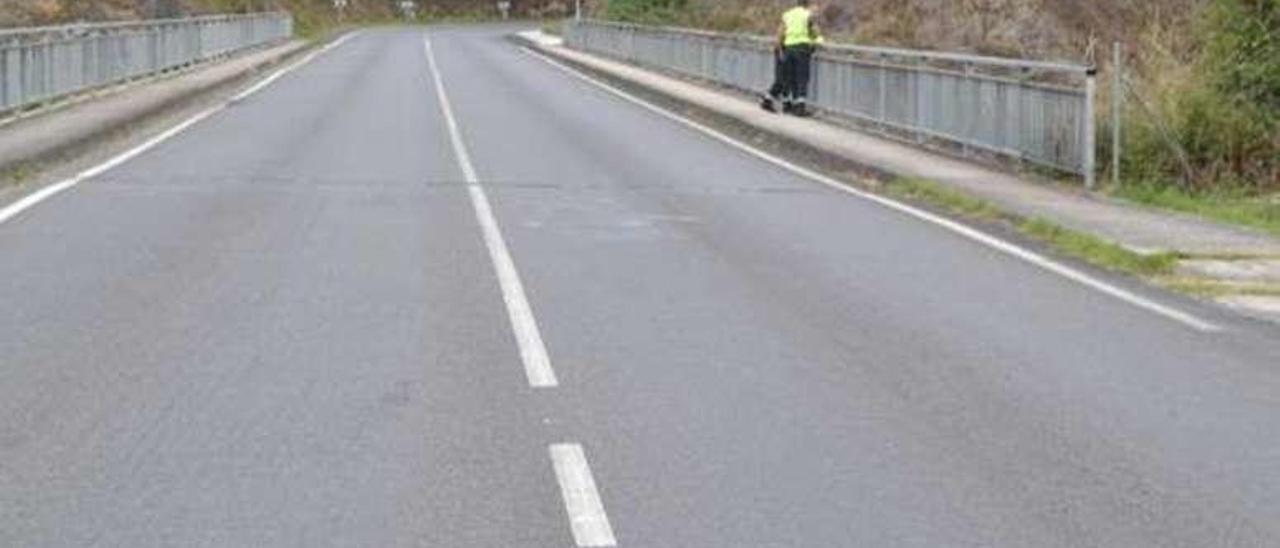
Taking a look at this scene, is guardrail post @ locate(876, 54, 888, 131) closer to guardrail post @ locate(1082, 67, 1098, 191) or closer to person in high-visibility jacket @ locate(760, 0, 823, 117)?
person in high-visibility jacket @ locate(760, 0, 823, 117)

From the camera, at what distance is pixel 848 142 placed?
2388cm

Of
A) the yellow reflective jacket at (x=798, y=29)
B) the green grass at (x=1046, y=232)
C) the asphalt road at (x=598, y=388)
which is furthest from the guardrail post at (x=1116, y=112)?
the yellow reflective jacket at (x=798, y=29)

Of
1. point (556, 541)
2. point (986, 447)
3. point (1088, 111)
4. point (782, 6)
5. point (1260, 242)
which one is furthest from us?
point (782, 6)

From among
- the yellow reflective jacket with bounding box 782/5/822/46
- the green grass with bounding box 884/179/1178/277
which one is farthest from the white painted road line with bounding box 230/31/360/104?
the green grass with bounding box 884/179/1178/277

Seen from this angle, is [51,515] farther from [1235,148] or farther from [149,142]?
[149,142]

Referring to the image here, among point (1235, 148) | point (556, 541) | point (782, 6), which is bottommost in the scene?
point (556, 541)

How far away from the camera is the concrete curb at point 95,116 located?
20312 mm

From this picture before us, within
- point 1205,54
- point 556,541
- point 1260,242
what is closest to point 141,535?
point 556,541

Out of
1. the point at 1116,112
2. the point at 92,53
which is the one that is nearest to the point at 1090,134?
the point at 1116,112

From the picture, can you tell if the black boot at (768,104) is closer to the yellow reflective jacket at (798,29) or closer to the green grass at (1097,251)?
the yellow reflective jacket at (798,29)

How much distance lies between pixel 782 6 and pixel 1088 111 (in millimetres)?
38772

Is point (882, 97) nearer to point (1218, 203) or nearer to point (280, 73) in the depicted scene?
point (1218, 203)

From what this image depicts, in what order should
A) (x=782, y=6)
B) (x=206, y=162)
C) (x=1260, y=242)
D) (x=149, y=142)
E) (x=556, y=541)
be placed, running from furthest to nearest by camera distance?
(x=782, y=6) < (x=149, y=142) < (x=206, y=162) < (x=1260, y=242) < (x=556, y=541)

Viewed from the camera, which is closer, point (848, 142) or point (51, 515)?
point (51, 515)
